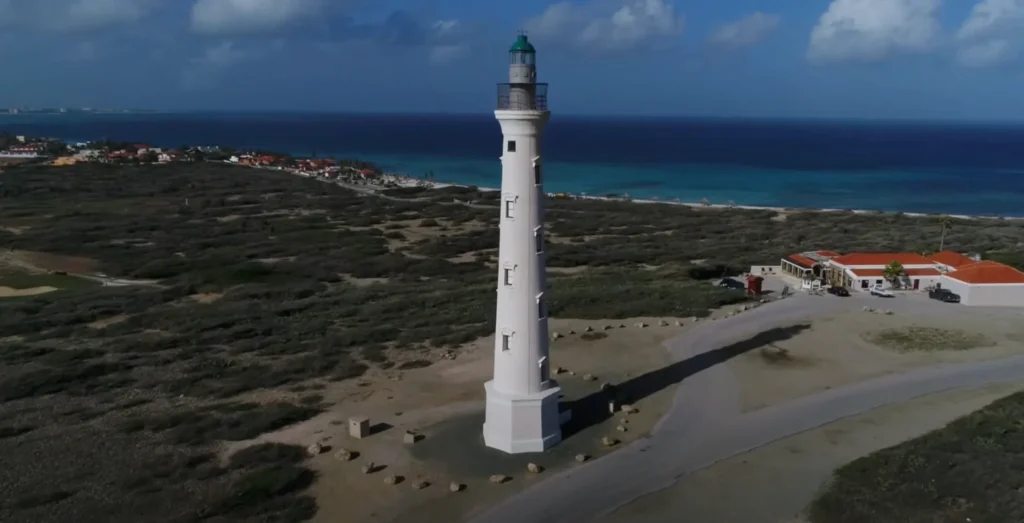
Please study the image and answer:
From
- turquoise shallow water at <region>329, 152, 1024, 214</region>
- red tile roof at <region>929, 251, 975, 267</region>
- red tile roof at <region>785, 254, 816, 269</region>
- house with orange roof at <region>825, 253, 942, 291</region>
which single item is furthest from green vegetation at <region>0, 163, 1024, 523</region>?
turquoise shallow water at <region>329, 152, 1024, 214</region>

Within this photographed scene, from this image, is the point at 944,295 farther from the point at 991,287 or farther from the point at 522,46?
the point at 522,46

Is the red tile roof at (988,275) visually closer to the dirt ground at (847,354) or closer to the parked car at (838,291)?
the dirt ground at (847,354)

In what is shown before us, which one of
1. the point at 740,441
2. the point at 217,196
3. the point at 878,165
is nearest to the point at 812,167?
the point at 878,165

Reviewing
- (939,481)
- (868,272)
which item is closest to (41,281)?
(868,272)

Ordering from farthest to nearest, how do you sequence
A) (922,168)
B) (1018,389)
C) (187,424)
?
(922,168) → (1018,389) → (187,424)

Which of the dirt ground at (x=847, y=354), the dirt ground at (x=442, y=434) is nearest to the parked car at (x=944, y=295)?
the dirt ground at (x=847, y=354)

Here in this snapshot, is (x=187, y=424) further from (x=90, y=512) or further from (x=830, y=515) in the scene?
(x=830, y=515)
